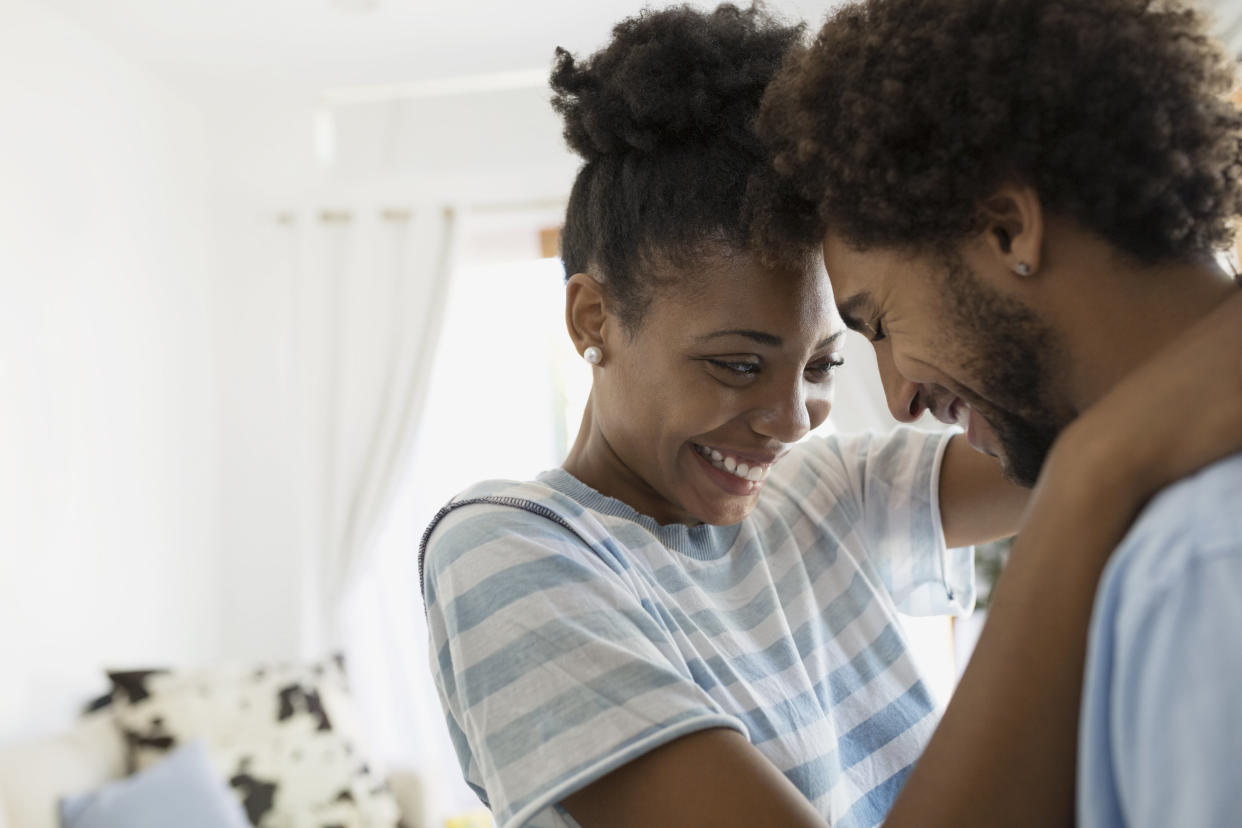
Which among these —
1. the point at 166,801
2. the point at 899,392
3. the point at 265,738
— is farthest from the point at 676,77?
the point at 265,738

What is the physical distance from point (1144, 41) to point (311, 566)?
167 inches

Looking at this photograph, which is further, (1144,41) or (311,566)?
(311,566)

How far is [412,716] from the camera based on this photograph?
453 centimetres

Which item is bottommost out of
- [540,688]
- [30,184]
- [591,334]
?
[540,688]

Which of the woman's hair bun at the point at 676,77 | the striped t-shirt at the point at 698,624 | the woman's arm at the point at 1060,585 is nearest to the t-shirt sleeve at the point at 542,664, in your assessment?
the striped t-shirt at the point at 698,624

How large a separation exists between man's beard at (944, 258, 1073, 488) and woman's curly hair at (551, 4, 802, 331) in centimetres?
31

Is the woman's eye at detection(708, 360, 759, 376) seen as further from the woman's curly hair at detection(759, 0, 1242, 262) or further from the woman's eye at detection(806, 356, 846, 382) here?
the woman's curly hair at detection(759, 0, 1242, 262)

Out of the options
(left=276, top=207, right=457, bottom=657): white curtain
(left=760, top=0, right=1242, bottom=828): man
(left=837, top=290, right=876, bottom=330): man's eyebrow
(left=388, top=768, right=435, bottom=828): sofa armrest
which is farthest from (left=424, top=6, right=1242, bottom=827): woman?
(left=276, top=207, right=457, bottom=657): white curtain

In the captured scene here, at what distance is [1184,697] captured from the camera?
0.63 m

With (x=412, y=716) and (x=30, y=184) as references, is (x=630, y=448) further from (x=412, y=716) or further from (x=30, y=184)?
(x=412, y=716)

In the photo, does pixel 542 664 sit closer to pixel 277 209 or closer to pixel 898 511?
pixel 898 511

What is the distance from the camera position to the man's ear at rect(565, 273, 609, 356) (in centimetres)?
129

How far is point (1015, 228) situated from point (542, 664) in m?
0.50

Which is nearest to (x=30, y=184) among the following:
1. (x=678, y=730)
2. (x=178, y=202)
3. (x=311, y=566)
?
(x=178, y=202)
